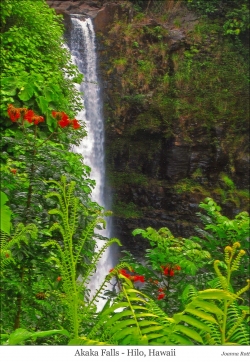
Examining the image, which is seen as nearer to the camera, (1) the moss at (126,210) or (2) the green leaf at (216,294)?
(2) the green leaf at (216,294)

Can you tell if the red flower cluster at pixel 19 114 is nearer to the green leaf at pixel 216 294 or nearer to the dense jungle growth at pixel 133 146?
the dense jungle growth at pixel 133 146

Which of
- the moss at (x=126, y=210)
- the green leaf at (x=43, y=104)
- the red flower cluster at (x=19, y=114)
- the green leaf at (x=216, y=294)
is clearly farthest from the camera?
the moss at (x=126, y=210)

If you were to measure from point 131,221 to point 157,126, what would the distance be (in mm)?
2696

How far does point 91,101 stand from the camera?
655cm

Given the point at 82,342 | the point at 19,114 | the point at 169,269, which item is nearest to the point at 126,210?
the point at 169,269

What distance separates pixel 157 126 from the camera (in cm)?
762

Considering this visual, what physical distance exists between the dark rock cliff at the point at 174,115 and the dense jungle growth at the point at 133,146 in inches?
1.0

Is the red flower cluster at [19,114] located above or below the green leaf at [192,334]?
above

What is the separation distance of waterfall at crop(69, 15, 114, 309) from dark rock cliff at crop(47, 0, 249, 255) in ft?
0.51

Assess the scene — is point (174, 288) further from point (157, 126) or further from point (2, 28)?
point (157, 126)

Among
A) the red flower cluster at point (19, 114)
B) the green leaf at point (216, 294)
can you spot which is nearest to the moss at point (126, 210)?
the red flower cluster at point (19, 114)

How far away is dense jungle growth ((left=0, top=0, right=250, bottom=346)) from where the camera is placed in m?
1.50

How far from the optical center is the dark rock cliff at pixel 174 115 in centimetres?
652

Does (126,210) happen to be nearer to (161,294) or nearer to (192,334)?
(161,294)
